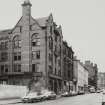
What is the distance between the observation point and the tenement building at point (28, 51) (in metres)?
68.1

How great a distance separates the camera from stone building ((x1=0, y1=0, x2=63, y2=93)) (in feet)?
223

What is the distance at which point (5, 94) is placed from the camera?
163 feet

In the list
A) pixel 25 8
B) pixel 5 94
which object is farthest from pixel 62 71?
pixel 5 94

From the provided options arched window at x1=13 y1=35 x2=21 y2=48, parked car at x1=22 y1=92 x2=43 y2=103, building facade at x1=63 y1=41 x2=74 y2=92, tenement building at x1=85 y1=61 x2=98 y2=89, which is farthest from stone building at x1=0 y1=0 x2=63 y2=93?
tenement building at x1=85 y1=61 x2=98 y2=89

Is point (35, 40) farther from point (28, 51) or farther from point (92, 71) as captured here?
point (92, 71)

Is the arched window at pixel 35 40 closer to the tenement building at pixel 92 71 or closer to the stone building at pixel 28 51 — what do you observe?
the stone building at pixel 28 51

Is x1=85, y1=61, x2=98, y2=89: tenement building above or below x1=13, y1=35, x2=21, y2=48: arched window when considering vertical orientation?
below

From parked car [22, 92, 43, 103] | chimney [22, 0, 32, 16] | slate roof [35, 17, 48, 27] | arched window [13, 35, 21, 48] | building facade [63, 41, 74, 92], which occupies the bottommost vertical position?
parked car [22, 92, 43, 103]

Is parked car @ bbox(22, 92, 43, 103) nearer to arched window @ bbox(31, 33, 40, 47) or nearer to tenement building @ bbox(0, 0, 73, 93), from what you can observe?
tenement building @ bbox(0, 0, 73, 93)

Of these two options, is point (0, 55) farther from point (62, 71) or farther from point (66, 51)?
point (66, 51)

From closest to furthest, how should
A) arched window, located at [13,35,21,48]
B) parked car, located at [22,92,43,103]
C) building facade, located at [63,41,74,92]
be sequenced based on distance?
parked car, located at [22,92,43,103], arched window, located at [13,35,21,48], building facade, located at [63,41,74,92]

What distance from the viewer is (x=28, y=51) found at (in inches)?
2741

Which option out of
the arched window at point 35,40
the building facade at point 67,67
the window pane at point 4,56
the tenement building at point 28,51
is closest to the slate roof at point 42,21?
the tenement building at point 28,51

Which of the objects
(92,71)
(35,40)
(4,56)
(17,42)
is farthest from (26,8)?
(92,71)
